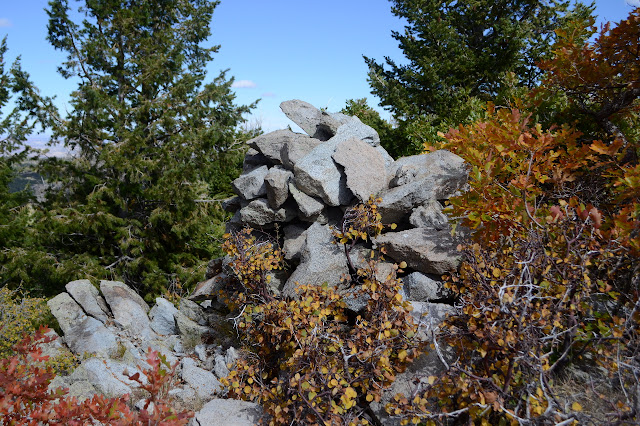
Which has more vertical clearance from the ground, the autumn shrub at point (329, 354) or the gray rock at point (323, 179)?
the gray rock at point (323, 179)

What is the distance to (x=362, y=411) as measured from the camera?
3.75 m

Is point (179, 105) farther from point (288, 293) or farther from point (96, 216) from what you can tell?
point (288, 293)

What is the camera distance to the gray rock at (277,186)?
596cm

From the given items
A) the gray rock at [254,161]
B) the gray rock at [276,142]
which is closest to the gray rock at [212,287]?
the gray rock at [254,161]

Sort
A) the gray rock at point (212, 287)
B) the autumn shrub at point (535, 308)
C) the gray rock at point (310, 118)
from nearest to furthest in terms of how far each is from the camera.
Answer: the autumn shrub at point (535, 308), the gray rock at point (212, 287), the gray rock at point (310, 118)

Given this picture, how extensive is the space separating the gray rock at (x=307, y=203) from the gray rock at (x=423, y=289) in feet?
5.12

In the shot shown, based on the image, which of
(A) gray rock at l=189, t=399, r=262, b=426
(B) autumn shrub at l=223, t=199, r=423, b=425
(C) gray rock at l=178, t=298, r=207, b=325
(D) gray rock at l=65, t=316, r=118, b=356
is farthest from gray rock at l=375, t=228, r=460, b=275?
(D) gray rock at l=65, t=316, r=118, b=356

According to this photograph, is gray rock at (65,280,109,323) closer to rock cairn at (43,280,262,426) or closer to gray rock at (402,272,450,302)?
rock cairn at (43,280,262,426)

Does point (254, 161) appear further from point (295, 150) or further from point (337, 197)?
point (337, 197)

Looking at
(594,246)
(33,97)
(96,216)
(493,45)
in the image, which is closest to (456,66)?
(493,45)

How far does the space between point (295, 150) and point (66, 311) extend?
5459 millimetres

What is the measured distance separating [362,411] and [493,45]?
10963mm

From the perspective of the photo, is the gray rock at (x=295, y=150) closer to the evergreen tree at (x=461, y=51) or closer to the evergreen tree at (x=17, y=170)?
the evergreen tree at (x=461, y=51)

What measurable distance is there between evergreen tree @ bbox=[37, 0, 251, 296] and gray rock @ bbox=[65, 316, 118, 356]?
3759mm
